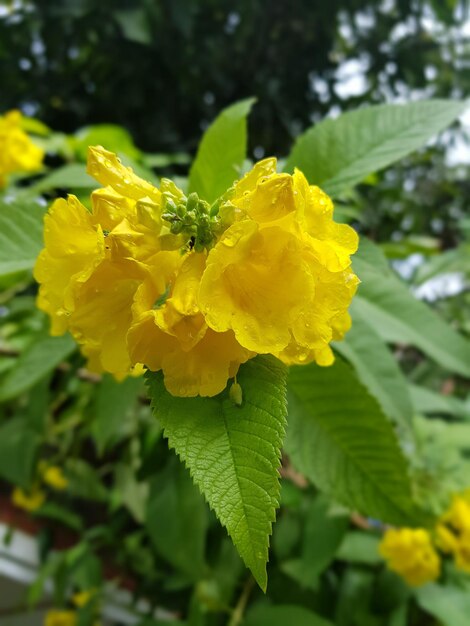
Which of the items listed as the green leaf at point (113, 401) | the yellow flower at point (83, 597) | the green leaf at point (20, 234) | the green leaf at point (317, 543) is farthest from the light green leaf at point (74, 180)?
the yellow flower at point (83, 597)

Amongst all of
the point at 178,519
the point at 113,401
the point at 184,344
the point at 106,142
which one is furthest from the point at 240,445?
the point at 106,142

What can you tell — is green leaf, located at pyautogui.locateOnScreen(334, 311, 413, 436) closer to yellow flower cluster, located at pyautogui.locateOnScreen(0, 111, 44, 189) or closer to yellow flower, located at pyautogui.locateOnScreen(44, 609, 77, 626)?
yellow flower cluster, located at pyautogui.locateOnScreen(0, 111, 44, 189)

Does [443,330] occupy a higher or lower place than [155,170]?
lower

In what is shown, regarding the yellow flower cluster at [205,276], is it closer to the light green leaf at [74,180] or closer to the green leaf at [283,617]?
the light green leaf at [74,180]

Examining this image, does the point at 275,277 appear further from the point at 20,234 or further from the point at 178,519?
the point at 178,519

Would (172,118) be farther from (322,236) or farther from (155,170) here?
(322,236)

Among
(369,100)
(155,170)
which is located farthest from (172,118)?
(369,100)
